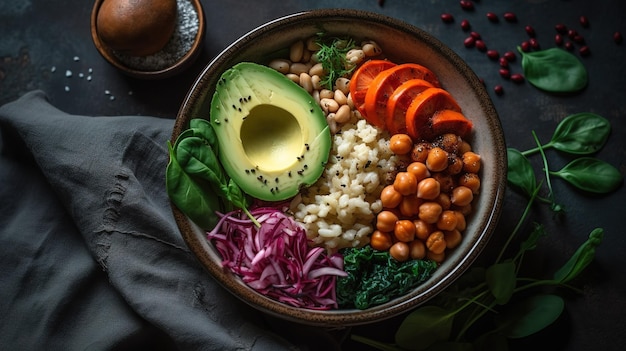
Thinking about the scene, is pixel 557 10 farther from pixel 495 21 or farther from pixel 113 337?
pixel 113 337

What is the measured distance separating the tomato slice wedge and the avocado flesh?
0.58 feet

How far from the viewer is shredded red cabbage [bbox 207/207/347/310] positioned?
2.23 metres

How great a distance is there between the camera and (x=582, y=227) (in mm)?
2588

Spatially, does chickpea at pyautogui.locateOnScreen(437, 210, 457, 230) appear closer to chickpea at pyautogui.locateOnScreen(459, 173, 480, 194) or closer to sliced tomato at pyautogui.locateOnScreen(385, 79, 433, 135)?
chickpea at pyautogui.locateOnScreen(459, 173, 480, 194)

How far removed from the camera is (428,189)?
218cm

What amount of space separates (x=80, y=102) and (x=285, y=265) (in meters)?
1.21

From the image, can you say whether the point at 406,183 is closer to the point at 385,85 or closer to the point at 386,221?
the point at 386,221

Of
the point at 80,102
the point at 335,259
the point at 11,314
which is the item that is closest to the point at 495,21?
the point at 335,259

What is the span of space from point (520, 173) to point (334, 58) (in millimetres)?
870

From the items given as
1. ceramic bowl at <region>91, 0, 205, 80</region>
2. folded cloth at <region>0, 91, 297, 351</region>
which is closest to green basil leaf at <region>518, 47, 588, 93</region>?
ceramic bowl at <region>91, 0, 205, 80</region>

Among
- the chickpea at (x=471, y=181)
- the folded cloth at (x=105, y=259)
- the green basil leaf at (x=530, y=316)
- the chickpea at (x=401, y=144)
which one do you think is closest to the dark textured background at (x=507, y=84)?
the green basil leaf at (x=530, y=316)

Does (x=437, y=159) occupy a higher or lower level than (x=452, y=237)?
higher

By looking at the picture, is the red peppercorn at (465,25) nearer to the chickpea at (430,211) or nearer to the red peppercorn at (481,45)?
the red peppercorn at (481,45)

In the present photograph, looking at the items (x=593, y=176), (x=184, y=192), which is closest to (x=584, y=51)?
(x=593, y=176)
